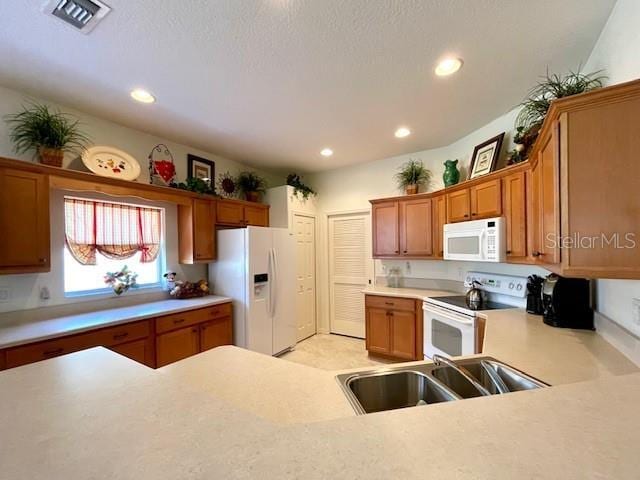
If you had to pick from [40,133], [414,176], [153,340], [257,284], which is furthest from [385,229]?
[40,133]

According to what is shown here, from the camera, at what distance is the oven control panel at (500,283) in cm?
262

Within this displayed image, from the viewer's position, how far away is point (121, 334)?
2379 mm

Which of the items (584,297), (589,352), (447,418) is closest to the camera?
(447,418)

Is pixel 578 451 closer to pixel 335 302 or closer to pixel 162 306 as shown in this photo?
pixel 162 306

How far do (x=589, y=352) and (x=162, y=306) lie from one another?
3365 millimetres

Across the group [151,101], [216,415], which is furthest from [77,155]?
[216,415]

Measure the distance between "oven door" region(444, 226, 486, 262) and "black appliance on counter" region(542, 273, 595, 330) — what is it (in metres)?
0.73

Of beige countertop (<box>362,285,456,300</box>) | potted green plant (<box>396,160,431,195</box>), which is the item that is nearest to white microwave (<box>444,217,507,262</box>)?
beige countertop (<box>362,285,456,300</box>)

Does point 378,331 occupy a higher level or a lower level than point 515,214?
lower

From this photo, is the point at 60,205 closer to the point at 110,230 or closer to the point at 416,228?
the point at 110,230

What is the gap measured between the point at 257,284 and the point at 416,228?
7.03 feet

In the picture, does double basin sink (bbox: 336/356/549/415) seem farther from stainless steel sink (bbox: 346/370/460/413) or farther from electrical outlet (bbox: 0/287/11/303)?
electrical outlet (bbox: 0/287/11/303)

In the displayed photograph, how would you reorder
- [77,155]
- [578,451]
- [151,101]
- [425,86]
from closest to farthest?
[578,451] → [425,86] → [151,101] → [77,155]

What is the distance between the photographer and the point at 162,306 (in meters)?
2.88
